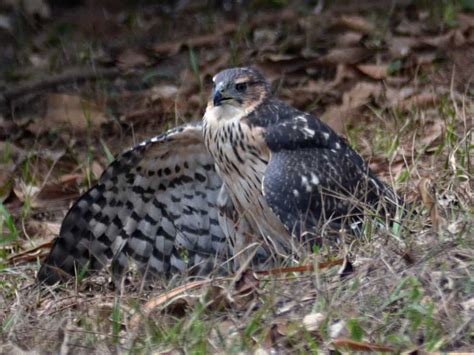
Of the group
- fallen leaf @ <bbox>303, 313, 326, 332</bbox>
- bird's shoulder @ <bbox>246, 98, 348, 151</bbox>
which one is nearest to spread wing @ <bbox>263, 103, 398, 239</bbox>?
bird's shoulder @ <bbox>246, 98, 348, 151</bbox>

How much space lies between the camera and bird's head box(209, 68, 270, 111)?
7.07 metres

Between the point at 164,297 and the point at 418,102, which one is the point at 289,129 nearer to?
the point at 164,297

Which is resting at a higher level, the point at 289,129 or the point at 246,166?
the point at 289,129

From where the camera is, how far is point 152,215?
750cm

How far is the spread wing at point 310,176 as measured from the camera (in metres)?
6.55

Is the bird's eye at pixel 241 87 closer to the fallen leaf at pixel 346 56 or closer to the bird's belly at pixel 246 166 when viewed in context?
the bird's belly at pixel 246 166

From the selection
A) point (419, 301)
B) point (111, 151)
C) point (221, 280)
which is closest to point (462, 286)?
point (419, 301)

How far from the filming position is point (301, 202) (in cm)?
664

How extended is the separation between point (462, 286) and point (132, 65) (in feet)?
17.1

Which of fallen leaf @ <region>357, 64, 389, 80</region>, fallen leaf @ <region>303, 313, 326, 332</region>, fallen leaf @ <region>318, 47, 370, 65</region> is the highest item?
fallen leaf @ <region>303, 313, 326, 332</region>

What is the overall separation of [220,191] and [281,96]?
1937 mm

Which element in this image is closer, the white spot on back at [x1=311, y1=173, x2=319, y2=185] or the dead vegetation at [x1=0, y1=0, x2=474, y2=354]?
the dead vegetation at [x1=0, y1=0, x2=474, y2=354]

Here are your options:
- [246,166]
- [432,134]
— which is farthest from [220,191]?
[432,134]

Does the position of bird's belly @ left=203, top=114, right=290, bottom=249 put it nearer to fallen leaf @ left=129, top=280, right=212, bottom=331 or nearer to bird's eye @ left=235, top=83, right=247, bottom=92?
bird's eye @ left=235, top=83, right=247, bottom=92
